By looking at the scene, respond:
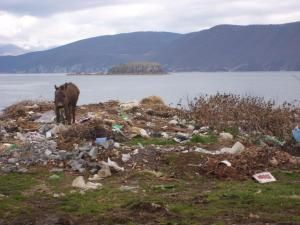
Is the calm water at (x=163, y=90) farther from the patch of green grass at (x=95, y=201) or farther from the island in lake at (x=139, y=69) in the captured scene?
the island in lake at (x=139, y=69)

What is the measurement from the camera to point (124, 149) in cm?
1280

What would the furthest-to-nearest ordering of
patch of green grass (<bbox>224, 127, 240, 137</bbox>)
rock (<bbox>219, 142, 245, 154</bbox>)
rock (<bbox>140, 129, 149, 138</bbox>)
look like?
patch of green grass (<bbox>224, 127, 240, 137</bbox>), rock (<bbox>140, 129, 149, 138</bbox>), rock (<bbox>219, 142, 245, 154</bbox>)

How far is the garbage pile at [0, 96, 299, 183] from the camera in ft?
37.0

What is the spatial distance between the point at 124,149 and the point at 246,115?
19.1 feet

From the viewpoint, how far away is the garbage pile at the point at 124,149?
1127cm

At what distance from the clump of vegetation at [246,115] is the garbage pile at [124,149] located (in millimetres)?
488

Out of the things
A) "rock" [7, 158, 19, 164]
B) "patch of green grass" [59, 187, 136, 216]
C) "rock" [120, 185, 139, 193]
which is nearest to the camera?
"patch of green grass" [59, 187, 136, 216]

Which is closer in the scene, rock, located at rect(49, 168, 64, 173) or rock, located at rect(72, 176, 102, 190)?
rock, located at rect(72, 176, 102, 190)

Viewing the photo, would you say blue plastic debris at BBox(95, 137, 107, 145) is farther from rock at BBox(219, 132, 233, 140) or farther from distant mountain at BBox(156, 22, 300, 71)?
distant mountain at BBox(156, 22, 300, 71)

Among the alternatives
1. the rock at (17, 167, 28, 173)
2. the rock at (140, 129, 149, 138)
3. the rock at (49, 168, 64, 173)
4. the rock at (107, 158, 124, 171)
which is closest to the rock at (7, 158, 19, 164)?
the rock at (17, 167, 28, 173)

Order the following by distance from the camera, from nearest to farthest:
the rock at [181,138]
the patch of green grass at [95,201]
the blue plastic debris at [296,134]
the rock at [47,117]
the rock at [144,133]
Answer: the patch of green grass at [95,201]
the blue plastic debris at [296,134]
the rock at [181,138]
the rock at [144,133]
the rock at [47,117]

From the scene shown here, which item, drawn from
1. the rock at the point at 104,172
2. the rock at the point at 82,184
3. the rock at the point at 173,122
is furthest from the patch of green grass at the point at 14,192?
the rock at the point at 173,122

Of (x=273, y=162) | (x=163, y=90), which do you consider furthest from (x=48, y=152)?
(x=163, y=90)

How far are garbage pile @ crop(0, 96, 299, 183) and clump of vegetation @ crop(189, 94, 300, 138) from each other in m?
0.49
